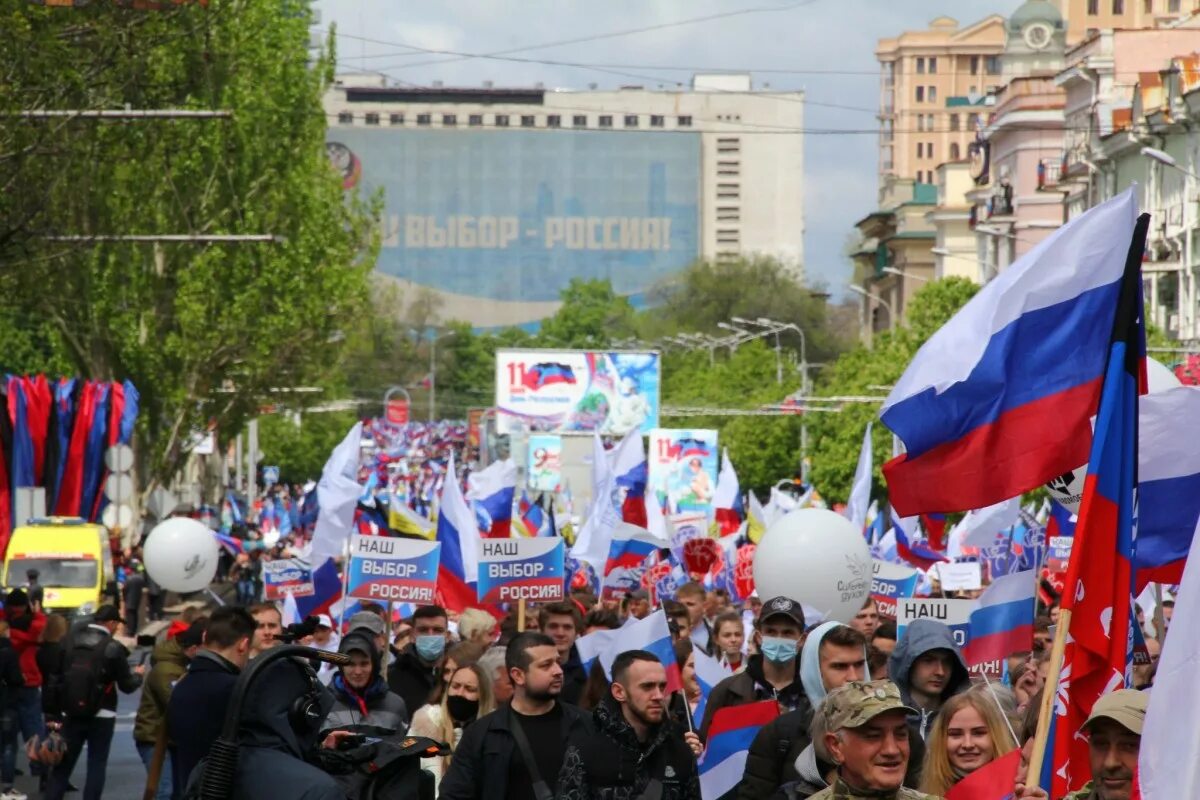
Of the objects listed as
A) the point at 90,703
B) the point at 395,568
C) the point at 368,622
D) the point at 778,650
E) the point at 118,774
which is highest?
the point at 778,650

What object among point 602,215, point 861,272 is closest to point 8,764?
point 861,272

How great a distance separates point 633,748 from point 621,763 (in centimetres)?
9

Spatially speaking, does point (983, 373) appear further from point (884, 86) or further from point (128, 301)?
point (884, 86)

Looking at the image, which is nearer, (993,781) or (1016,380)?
(993,781)

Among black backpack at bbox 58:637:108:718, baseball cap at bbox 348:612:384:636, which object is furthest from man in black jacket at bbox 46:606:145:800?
baseball cap at bbox 348:612:384:636

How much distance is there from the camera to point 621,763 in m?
8.19

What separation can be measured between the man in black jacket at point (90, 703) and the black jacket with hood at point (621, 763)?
886 centimetres

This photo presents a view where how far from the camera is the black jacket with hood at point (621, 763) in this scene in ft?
26.5

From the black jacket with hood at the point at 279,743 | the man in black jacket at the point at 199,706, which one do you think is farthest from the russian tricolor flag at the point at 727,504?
the black jacket with hood at the point at 279,743

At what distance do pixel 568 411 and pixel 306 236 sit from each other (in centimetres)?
2923

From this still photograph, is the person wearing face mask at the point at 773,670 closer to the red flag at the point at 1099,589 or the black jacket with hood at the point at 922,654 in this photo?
the black jacket with hood at the point at 922,654

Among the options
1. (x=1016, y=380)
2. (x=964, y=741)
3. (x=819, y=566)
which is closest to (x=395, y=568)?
(x=819, y=566)

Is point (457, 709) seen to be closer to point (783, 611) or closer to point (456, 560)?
point (783, 611)

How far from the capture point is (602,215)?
651 feet
